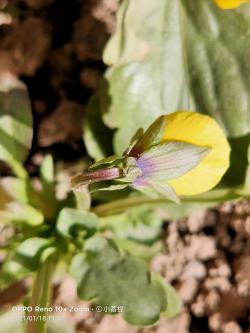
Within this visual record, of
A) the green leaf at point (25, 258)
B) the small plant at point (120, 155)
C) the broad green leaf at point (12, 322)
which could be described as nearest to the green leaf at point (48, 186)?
the small plant at point (120, 155)

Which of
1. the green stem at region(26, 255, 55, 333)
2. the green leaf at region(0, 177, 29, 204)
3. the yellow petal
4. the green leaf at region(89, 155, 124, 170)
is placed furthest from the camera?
the green leaf at region(0, 177, 29, 204)

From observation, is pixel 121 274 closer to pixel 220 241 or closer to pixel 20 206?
pixel 20 206

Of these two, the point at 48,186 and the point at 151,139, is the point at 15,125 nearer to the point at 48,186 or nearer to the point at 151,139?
the point at 48,186

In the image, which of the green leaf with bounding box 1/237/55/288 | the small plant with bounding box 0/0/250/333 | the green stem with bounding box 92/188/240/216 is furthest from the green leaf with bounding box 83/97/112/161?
the green leaf with bounding box 1/237/55/288

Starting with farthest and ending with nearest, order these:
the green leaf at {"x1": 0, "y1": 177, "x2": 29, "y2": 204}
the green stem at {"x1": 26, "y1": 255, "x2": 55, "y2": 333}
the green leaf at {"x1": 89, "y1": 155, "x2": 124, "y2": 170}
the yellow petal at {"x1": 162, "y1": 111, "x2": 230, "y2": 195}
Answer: the green leaf at {"x1": 0, "y1": 177, "x2": 29, "y2": 204}
the green stem at {"x1": 26, "y1": 255, "x2": 55, "y2": 333}
the yellow petal at {"x1": 162, "y1": 111, "x2": 230, "y2": 195}
the green leaf at {"x1": 89, "y1": 155, "x2": 124, "y2": 170}

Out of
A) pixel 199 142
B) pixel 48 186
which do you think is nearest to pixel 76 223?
pixel 48 186

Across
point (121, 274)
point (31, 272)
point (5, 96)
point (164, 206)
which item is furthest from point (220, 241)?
point (5, 96)

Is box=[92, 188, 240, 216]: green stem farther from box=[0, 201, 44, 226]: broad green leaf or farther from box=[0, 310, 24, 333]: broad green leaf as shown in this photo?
box=[0, 310, 24, 333]: broad green leaf
